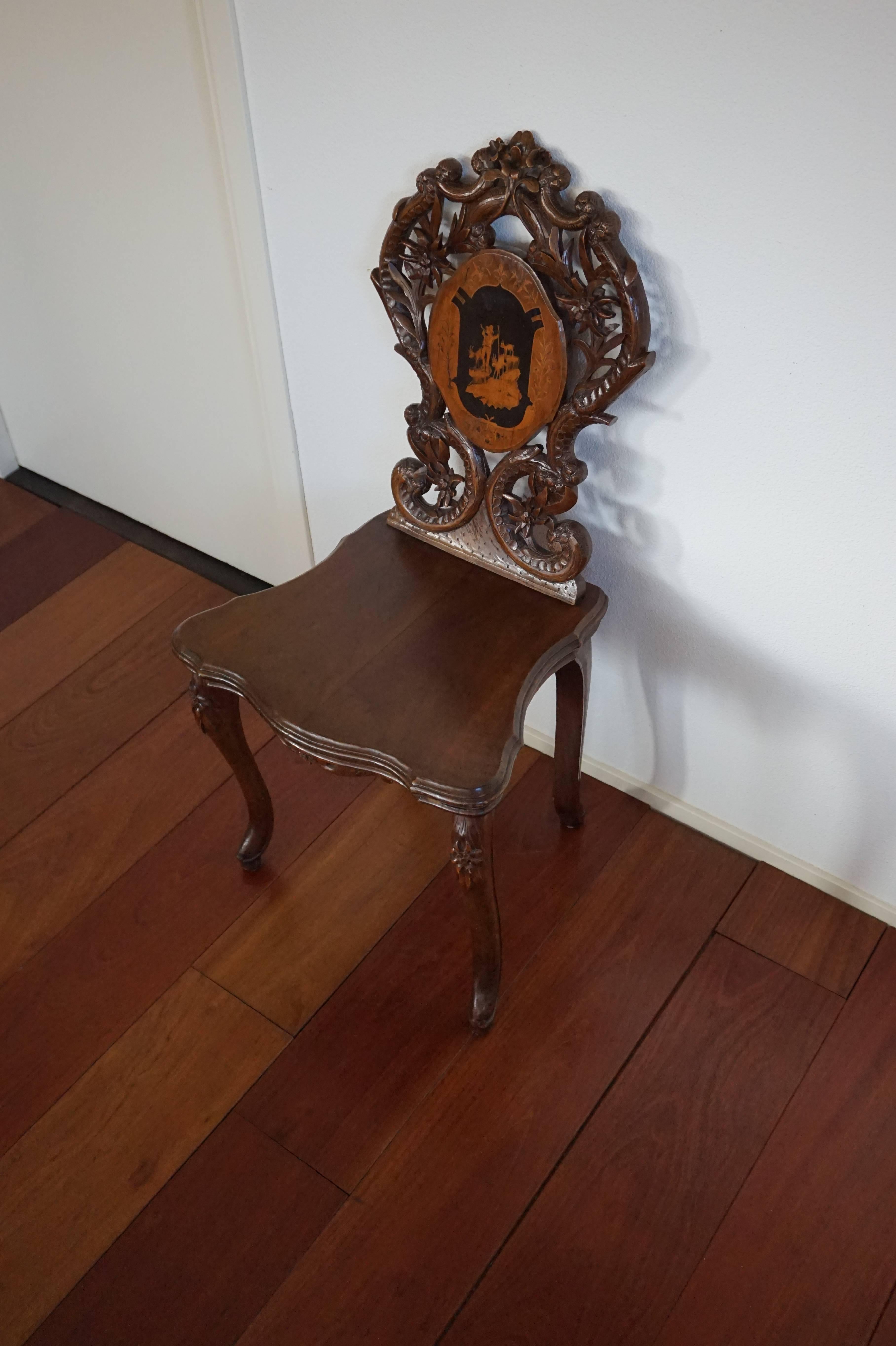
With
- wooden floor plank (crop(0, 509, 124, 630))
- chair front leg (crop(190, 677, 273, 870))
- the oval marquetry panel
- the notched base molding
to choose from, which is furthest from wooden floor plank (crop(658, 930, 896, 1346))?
wooden floor plank (crop(0, 509, 124, 630))

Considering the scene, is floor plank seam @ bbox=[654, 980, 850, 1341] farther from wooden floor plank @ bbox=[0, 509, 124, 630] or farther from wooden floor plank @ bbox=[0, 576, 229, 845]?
wooden floor plank @ bbox=[0, 509, 124, 630]

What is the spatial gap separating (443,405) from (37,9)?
88 cm

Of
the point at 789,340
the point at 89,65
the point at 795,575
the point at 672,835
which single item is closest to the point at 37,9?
the point at 89,65

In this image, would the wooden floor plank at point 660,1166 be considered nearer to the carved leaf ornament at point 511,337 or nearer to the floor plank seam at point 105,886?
the carved leaf ornament at point 511,337

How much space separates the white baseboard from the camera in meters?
1.67

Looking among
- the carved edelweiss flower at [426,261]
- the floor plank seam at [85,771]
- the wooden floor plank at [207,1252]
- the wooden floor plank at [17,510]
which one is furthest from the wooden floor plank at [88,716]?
the carved edelweiss flower at [426,261]

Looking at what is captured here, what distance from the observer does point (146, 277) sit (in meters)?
1.85

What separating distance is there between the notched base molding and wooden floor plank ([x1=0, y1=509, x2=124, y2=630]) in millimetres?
1017

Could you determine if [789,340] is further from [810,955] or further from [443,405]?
[810,955]

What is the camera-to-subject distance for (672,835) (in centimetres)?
178

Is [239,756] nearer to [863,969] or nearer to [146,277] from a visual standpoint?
[146,277]

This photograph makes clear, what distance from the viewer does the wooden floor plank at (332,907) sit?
5.27 feet

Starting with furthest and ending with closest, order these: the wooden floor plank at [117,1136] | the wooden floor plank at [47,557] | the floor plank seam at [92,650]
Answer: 1. the wooden floor plank at [47,557]
2. the floor plank seam at [92,650]
3. the wooden floor plank at [117,1136]

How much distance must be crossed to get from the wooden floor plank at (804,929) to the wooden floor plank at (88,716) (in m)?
1.07
